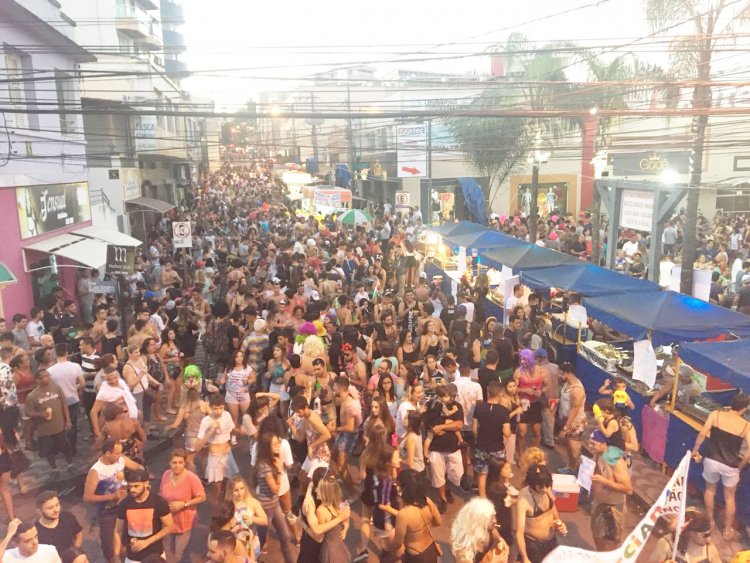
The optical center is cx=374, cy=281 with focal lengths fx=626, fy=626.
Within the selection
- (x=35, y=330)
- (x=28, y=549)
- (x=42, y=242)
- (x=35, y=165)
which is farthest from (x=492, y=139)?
(x=28, y=549)

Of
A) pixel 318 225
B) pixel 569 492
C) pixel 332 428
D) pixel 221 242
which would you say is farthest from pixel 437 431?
pixel 318 225

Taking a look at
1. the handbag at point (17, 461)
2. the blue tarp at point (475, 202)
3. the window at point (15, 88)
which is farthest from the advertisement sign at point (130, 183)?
the handbag at point (17, 461)

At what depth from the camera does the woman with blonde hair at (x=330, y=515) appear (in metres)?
5.01

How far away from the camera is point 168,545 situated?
18.8 ft

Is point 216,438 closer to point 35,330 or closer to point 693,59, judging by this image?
point 35,330

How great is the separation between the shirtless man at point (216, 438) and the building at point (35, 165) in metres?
6.53

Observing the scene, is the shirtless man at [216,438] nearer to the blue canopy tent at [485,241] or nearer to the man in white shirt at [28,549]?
the man in white shirt at [28,549]

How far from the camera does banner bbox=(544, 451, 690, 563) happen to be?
4402 mm

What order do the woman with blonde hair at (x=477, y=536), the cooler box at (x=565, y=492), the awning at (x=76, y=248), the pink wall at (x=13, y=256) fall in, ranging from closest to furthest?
the woman with blonde hair at (x=477, y=536), the cooler box at (x=565, y=492), the pink wall at (x=13, y=256), the awning at (x=76, y=248)

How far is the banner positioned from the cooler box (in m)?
2.21

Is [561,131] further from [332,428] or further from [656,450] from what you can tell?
[332,428]

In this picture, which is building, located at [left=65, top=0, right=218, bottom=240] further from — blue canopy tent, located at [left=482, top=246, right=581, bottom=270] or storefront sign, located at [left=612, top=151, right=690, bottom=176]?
storefront sign, located at [left=612, top=151, right=690, bottom=176]

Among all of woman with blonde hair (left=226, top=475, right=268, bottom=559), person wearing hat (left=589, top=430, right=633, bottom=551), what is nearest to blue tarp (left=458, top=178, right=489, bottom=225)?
person wearing hat (left=589, top=430, right=633, bottom=551)

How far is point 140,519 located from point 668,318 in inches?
295
